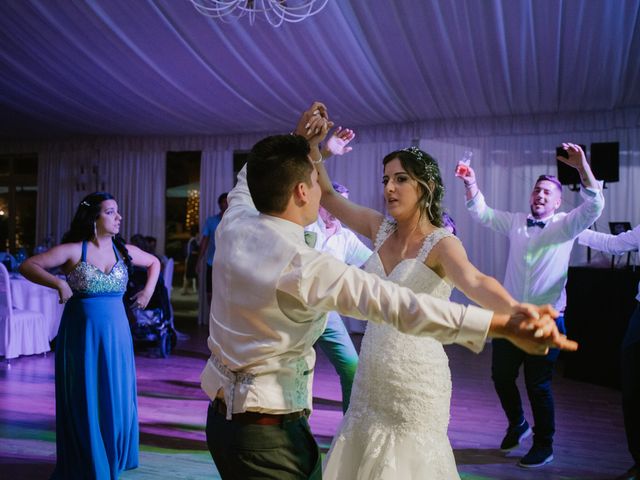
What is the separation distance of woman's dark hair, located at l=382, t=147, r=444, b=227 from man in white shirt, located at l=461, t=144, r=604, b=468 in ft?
4.36

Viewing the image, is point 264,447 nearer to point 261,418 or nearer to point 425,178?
point 261,418

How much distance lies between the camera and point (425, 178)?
2.23 metres

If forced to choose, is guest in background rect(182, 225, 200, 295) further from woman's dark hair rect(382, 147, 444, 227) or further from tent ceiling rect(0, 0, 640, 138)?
woman's dark hair rect(382, 147, 444, 227)

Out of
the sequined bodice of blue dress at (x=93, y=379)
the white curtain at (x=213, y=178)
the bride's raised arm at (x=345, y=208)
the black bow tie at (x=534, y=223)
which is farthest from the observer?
the white curtain at (x=213, y=178)

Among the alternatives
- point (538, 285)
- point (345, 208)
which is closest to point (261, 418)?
point (345, 208)

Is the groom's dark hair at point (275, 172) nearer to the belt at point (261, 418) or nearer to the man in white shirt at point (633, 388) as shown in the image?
the belt at point (261, 418)

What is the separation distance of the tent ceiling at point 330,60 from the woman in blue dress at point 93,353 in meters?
2.62

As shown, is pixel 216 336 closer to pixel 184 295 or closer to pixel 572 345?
pixel 572 345

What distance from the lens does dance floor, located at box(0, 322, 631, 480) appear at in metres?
3.26

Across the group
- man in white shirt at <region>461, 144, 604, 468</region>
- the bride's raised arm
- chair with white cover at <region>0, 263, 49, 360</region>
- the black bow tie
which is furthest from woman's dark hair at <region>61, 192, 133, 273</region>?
chair with white cover at <region>0, 263, 49, 360</region>

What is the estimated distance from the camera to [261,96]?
737 cm

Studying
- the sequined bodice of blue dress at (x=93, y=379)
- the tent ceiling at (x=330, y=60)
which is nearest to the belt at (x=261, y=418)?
the sequined bodice of blue dress at (x=93, y=379)

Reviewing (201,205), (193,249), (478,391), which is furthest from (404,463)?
(193,249)

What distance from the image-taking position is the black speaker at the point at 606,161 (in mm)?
6586
